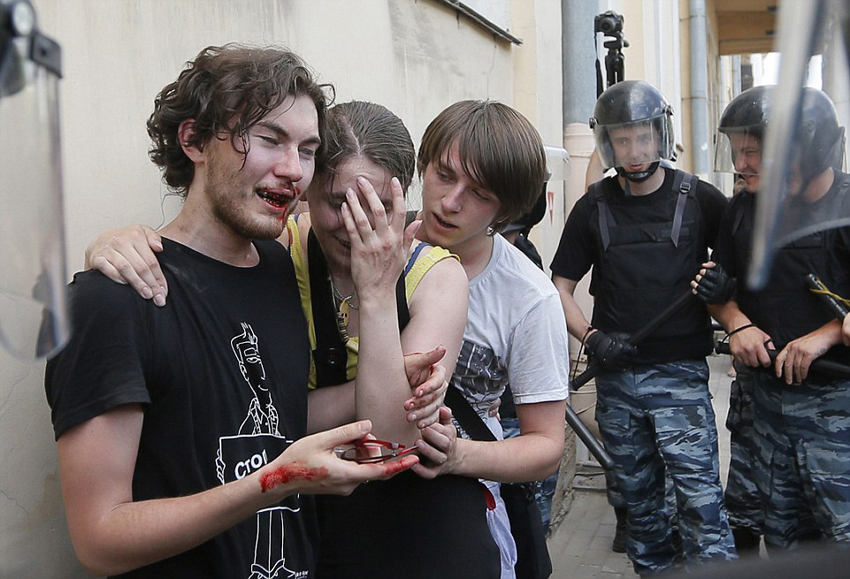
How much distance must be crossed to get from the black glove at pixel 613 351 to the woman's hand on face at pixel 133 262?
2517 millimetres

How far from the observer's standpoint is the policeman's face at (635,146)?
13.5 feet

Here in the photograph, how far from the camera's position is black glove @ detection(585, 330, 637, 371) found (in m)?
3.94

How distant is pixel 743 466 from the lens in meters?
4.12

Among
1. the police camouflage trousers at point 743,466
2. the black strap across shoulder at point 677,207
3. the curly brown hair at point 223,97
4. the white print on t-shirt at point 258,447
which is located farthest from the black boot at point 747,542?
the curly brown hair at point 223,97

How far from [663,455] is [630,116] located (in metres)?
1.52

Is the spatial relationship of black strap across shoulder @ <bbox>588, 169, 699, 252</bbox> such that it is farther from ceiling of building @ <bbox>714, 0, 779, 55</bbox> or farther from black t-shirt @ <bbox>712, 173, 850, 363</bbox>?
ceiling of building @ <bbox>714, 0, 779, 55</bbox>

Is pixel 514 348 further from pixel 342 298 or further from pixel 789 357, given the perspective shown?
pixel 789 357

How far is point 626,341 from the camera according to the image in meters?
3.97

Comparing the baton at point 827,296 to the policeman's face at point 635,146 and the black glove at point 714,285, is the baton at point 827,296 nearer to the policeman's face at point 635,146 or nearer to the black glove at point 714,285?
the black glove at point 714,285

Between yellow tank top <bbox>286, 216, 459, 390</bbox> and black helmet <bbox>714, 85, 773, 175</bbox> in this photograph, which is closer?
yellow tank top <bbox>286, 216, 459, 390</bbox>

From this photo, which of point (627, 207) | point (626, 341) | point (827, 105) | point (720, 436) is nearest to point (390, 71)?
point (627, 207)

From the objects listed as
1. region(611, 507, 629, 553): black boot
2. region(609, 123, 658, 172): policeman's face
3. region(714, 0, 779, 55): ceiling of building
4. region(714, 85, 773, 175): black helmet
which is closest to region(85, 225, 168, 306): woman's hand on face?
region(714, 85, 773, 175): black helmet

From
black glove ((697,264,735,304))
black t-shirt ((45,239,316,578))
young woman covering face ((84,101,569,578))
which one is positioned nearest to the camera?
black t-shirt ((45,239,316,578))

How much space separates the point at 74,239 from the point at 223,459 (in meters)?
0.72
